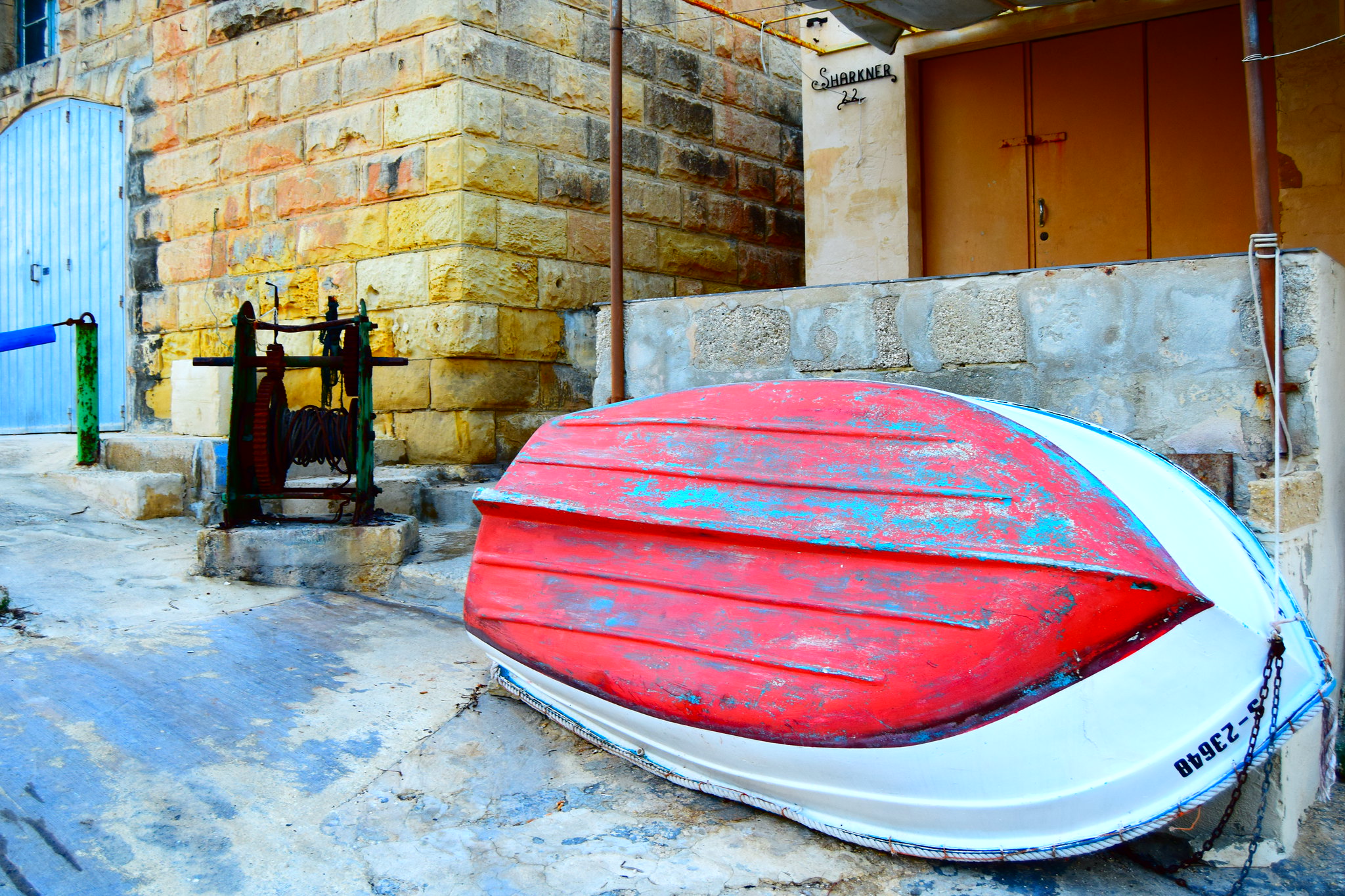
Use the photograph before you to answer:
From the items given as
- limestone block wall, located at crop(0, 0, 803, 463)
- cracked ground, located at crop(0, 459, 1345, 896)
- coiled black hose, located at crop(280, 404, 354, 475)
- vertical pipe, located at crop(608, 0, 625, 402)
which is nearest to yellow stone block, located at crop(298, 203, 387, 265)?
limestone block wall, located at crop(0, 0, 803, 463)

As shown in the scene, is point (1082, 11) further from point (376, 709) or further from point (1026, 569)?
point (376, 709)

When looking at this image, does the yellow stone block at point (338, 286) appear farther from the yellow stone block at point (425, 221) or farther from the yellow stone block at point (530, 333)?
the yellow stone block at point (530, 333)

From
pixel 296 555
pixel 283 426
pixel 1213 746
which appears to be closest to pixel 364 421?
pixel 283 426

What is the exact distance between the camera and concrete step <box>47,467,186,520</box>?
529cm

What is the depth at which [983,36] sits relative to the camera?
6.01 meters

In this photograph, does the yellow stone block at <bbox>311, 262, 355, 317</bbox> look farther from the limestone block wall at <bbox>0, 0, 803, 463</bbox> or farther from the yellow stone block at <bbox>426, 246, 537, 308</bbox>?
the yellow stone block at <bbox>426, 246, 537, 308</bbox>

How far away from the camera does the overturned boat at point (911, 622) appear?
6.77ft

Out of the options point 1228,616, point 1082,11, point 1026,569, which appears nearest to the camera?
point 1228,616

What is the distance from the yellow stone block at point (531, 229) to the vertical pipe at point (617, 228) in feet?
4.28

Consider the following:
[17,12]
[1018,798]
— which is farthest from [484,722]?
[17,12]

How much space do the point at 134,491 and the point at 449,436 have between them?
66.0 inches

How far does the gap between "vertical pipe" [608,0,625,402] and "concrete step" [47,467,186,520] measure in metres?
2.84

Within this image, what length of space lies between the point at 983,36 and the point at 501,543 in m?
4.69

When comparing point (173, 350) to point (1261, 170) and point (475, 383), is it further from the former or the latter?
point (1261, 170)
